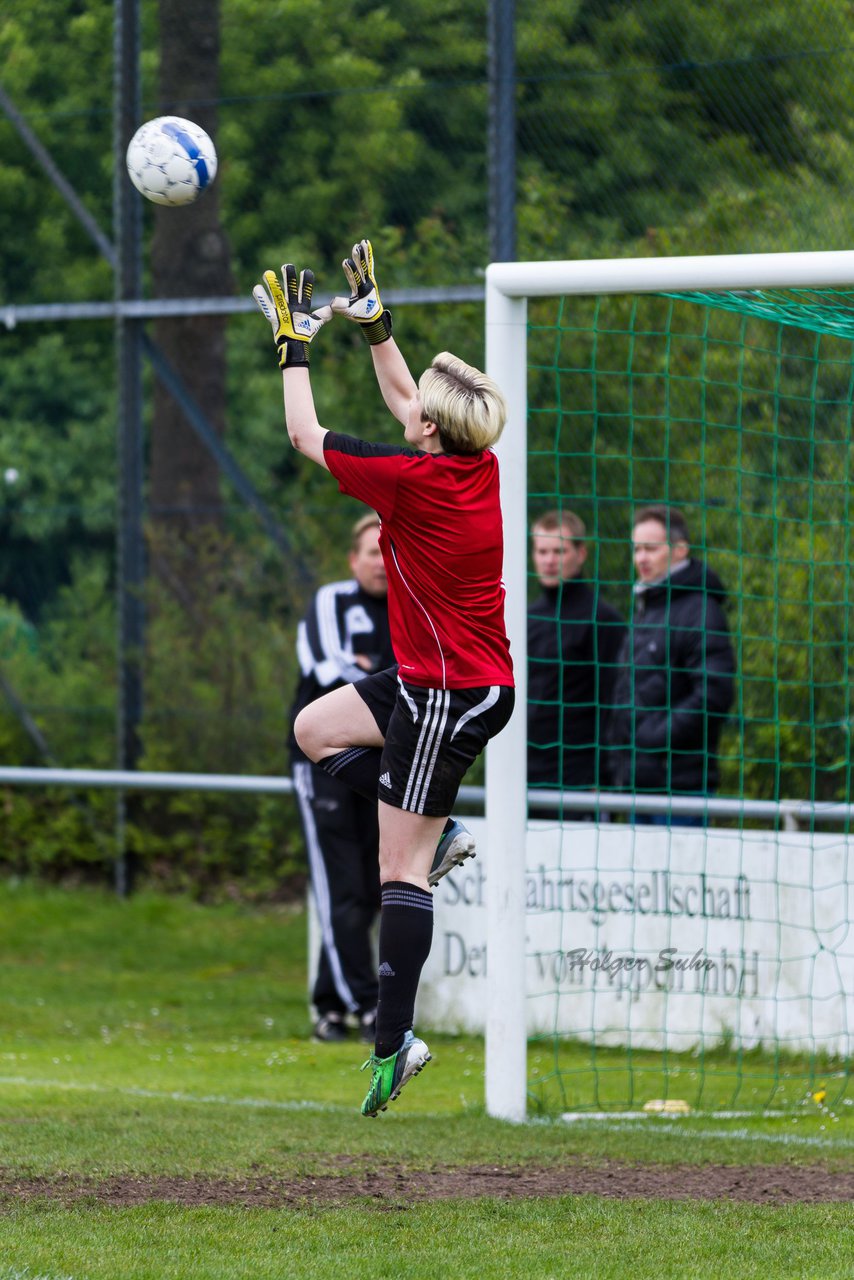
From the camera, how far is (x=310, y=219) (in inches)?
468

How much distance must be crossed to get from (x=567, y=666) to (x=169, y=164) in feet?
12.2

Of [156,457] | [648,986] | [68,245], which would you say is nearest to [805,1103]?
[648,986]

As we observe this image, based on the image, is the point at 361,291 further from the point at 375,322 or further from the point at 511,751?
the point at 511,751

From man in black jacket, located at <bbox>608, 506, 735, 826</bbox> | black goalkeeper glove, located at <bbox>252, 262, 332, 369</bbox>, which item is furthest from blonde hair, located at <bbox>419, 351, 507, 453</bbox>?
man in black jacket, located at <bbox>608, 506, 735, 826</bbox>

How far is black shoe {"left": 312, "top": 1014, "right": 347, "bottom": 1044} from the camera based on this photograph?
8562mm

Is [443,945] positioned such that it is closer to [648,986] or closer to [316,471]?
[648,986]

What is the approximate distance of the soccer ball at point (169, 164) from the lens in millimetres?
6004

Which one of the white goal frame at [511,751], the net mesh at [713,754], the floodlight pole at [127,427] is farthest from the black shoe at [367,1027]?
the floodlight pole at [127,427]

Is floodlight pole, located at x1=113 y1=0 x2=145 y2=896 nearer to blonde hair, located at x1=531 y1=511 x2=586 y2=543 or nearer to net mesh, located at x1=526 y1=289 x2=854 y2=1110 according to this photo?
net mesh, located at x1=526 y1=289 x2=854 y2=1110

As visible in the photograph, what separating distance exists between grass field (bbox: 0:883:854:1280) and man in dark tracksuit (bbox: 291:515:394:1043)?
28cm

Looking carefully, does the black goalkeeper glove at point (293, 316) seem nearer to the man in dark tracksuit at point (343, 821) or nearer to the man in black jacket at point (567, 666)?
the man in dark tracksuit at point (343, 821)

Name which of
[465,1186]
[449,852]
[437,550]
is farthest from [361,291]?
[465,1186]

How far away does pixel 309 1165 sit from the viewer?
19.3 ft

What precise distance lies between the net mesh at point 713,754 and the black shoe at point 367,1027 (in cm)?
79
